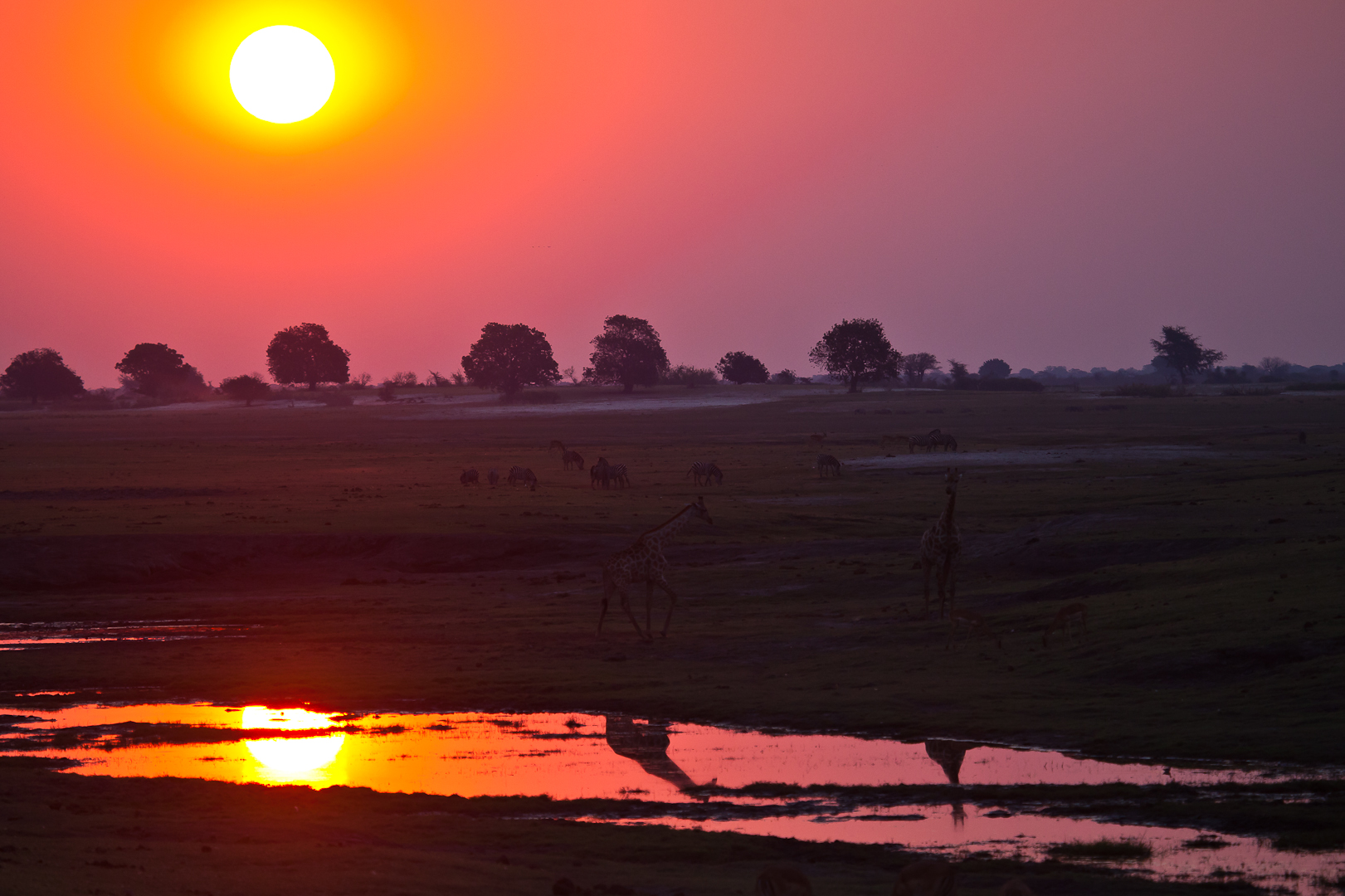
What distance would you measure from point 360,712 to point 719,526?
21646 mm

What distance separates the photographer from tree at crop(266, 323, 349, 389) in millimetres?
184375

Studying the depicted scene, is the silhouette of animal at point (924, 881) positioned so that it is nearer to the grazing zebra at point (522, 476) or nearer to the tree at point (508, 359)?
the grazing zebra at point (522, 476)

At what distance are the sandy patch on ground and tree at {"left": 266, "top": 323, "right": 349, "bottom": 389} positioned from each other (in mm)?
132983

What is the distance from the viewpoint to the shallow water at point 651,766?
1271 cm

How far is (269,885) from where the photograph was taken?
10.6 metres

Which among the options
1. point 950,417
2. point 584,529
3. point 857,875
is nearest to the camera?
point 857,875

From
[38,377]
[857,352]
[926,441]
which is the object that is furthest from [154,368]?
[926,441]

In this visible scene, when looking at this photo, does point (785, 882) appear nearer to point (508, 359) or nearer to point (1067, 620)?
point (1067, 620)

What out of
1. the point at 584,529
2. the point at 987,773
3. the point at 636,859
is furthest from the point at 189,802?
the point at 584,529

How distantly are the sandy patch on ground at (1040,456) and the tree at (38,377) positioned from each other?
498 ft

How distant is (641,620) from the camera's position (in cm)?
2650

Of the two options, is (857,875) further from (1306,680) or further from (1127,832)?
(1306,680)

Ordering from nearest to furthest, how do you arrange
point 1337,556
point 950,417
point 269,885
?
1. point 269,885
2. point 1337,556
3. point 950,417

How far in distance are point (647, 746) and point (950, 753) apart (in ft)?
13.2
